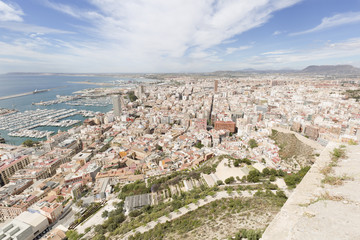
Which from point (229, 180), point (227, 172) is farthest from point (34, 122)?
point (229, 180)

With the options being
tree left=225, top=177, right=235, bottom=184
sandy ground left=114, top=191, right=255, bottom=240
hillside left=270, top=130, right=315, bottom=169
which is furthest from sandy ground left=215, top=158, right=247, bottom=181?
hillside left=270, top=130, right=315, bottom=169

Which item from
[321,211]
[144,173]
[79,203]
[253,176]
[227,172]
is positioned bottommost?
[79,203]

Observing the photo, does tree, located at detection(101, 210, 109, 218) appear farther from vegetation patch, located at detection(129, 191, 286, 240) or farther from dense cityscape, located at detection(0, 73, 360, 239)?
vegetation patch, located at detection(129, 191, 286, 240)

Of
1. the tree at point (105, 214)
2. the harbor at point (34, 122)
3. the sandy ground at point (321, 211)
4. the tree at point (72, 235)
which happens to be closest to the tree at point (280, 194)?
the sandy ground at point (321, 211)

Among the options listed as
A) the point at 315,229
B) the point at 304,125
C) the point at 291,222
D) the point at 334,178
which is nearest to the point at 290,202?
the point at 291,222

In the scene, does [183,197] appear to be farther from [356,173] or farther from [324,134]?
[324,134]

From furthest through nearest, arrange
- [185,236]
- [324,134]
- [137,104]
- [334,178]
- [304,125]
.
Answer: [137,104] < [304,125] < [324,134] < [185,236] < [334,178]

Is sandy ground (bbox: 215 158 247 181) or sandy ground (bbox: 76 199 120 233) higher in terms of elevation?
sandy ground (bbox: 215 158 247 181)

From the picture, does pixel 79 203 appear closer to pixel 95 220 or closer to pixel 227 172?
pixel 95 220
